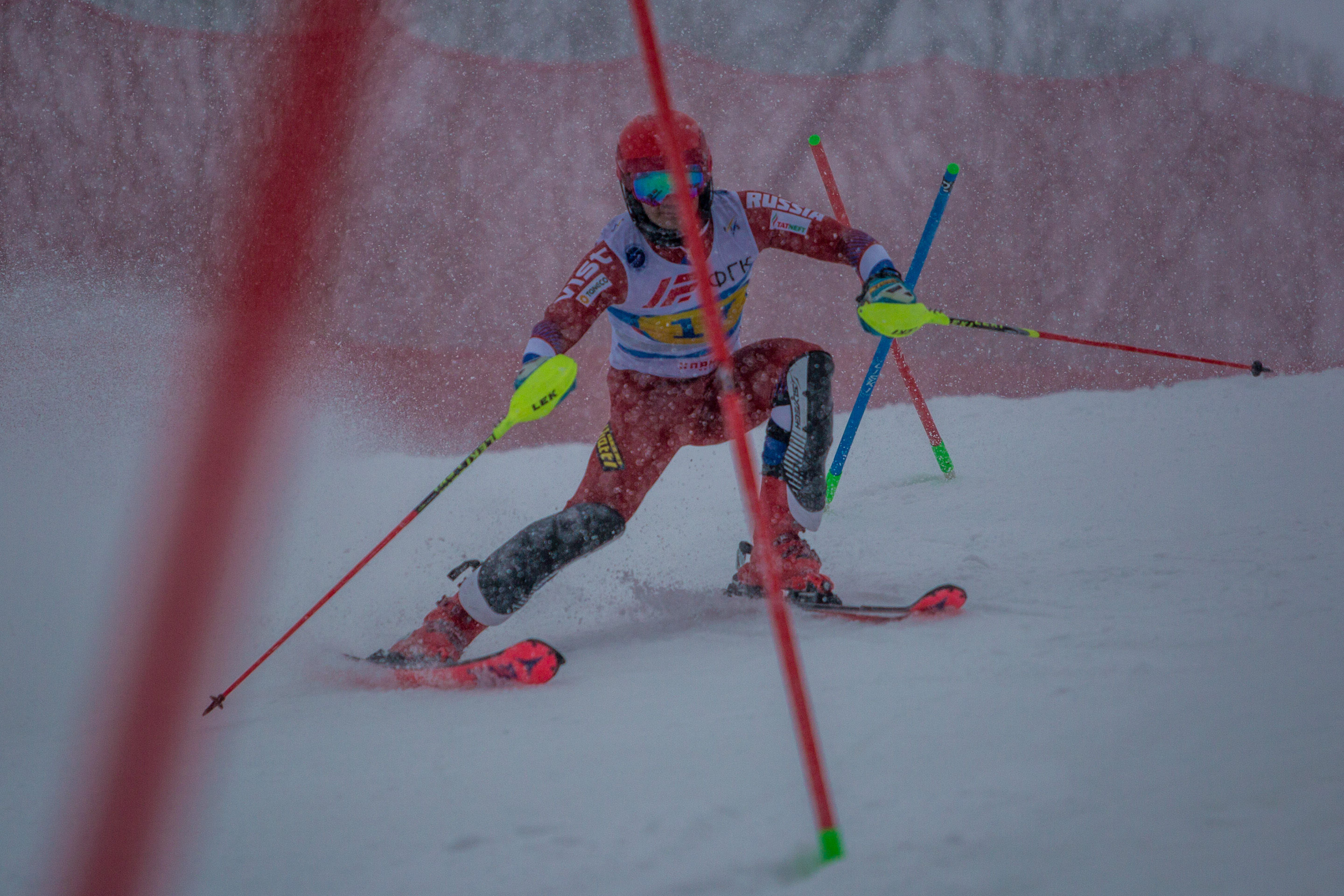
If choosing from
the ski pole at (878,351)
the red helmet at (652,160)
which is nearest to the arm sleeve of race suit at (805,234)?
the red helmet at (652,160)

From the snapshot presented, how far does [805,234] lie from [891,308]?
1.01 feet

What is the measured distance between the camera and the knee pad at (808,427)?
2.04 metres

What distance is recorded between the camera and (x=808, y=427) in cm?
204

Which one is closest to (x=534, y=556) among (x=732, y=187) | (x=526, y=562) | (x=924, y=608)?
(x=526, y=562)

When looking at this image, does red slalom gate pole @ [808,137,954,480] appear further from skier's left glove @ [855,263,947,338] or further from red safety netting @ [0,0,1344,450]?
red safety netting @ [0,0,1344,450]

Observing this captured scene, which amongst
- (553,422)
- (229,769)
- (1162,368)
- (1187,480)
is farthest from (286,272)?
(1162,368)

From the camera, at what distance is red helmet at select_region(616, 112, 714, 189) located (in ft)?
6.12

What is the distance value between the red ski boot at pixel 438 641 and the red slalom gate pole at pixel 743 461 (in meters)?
1.00

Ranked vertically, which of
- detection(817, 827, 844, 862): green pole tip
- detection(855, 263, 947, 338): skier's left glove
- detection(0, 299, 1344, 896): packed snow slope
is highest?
detection(855, 263, 947, 338): skier's left glove

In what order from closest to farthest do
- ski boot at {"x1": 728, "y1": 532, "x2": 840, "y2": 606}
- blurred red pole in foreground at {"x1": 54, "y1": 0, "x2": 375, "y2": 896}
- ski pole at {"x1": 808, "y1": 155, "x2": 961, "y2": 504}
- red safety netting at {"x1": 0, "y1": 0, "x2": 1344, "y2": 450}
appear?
1. ski boot at {"x1": 728, "y1": 532, "x2": 840, "y2": 606}
2. ski pole at {"x1": 808, "y1": 155, "x2": 961, "y2": 504}
3. blurred red pole in foreground at {"x1": 54, "y1": 0, "x2": 375, "y2": 896}
4. red safety netting at {"x1": 0, "y1": 0, "x2": 1344, "y2": 450}

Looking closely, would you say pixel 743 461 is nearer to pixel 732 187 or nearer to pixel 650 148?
pixel 650 148

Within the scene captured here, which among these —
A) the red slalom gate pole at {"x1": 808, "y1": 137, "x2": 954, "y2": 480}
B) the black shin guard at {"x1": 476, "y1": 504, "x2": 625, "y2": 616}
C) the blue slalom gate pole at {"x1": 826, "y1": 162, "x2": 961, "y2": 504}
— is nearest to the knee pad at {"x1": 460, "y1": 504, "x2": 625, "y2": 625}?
the black shin guard at {"x1": 476, "y1": 504, "x2": 625, "y2": 616}

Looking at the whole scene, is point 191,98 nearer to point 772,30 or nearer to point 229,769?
point 772,30

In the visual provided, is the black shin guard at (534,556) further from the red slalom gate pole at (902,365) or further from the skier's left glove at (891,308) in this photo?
the red slalom gate pole at (902,365)
